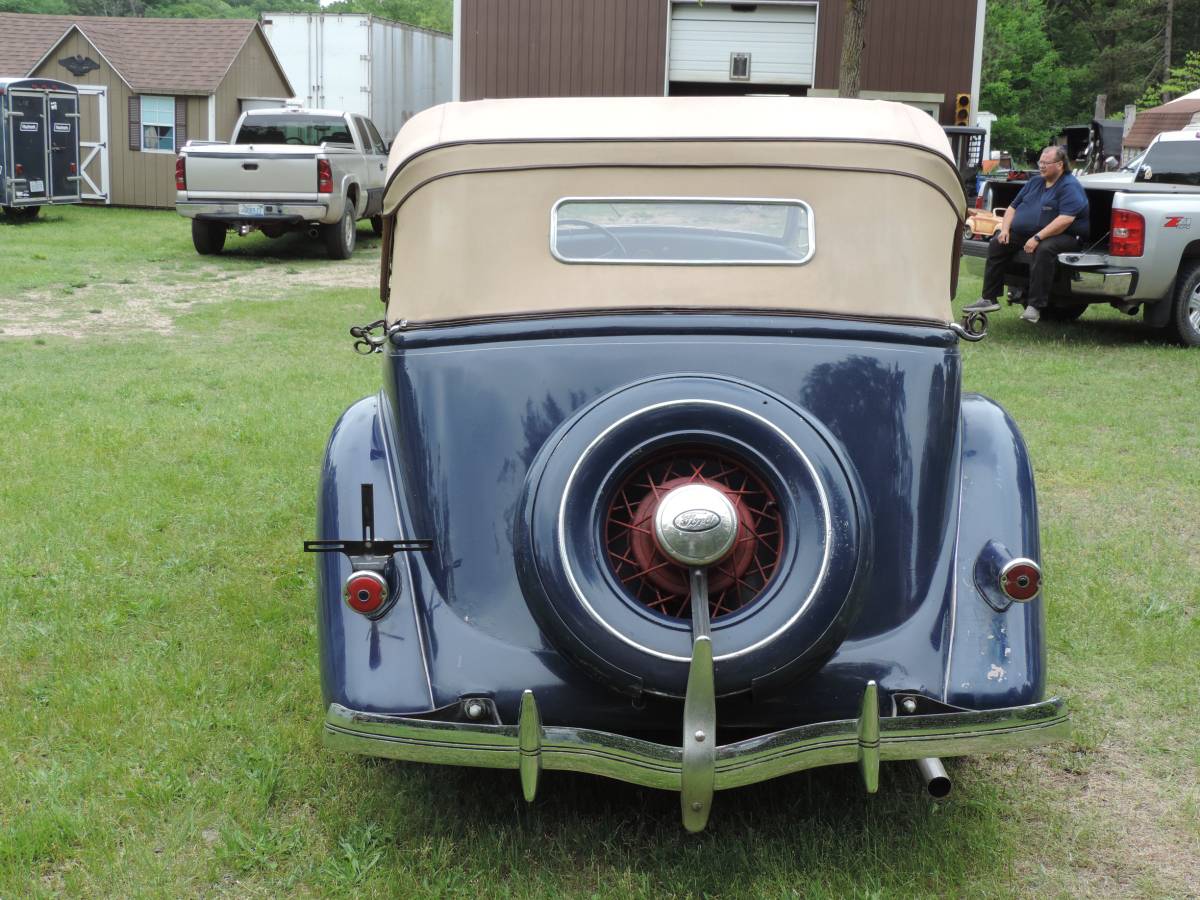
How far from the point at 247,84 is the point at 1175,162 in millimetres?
19647

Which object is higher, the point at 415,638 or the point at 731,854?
the point at 415,638

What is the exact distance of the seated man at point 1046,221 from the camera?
10695 mm

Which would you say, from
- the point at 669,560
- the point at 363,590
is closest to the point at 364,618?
the point at 363,590

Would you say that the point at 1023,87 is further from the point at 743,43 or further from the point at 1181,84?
the point at 743,43

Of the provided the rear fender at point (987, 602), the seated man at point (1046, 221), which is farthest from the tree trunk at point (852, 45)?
the rear fender at point (987, 602)

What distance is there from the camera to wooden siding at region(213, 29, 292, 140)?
82.3ft

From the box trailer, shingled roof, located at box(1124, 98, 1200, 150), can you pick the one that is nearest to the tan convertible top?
the box trailer

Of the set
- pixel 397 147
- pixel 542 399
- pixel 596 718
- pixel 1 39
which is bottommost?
pixel 596 718

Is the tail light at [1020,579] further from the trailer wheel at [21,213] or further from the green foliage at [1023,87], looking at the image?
the green foliage at [1023,87]

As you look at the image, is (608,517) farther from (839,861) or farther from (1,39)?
(1,39)

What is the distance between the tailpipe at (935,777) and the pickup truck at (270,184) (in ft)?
46.1

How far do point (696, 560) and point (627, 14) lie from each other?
747 inches

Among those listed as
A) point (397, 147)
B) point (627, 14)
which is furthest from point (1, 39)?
point (397, 147)

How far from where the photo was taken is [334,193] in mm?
16203
